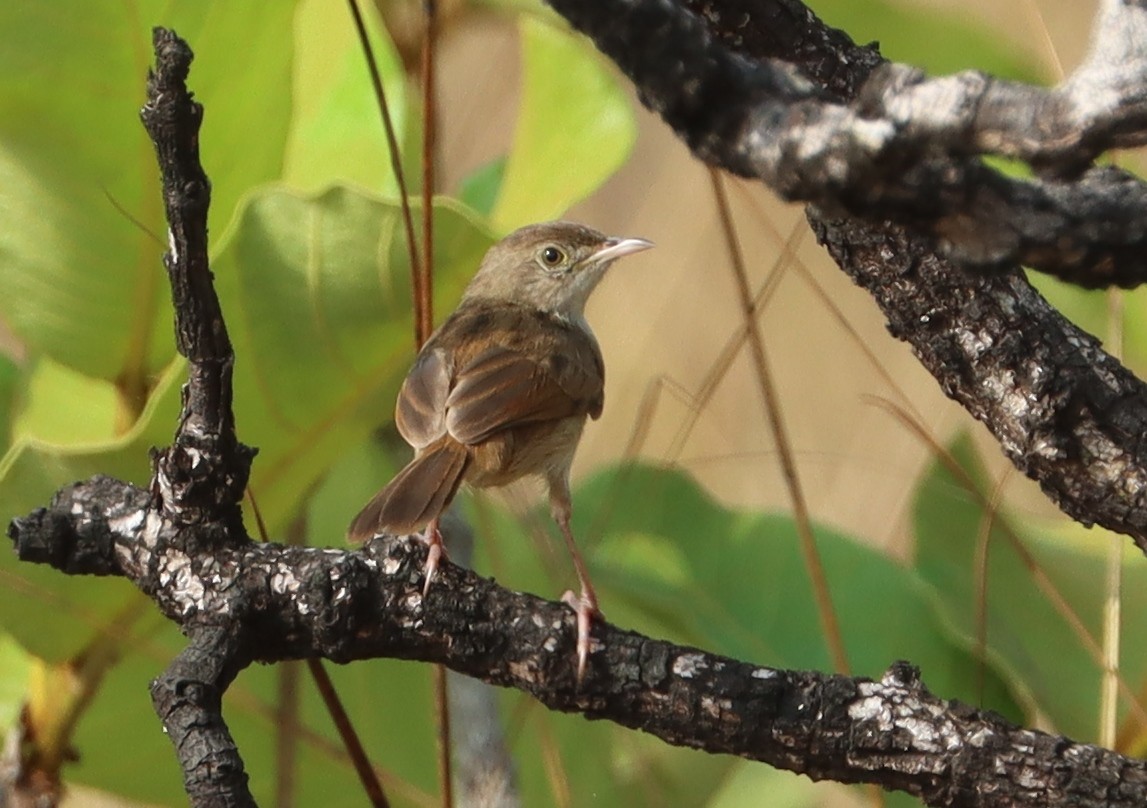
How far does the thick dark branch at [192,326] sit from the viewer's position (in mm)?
1333

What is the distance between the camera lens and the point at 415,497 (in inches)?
92.4

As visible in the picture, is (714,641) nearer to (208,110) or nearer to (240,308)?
(240,308)

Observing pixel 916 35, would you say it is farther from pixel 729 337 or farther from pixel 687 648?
pixel 729 337

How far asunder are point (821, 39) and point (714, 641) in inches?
56.1

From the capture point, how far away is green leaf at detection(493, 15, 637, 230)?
2.77 m

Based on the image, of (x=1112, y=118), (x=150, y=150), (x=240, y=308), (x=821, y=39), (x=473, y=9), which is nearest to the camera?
(x=1112, y=118)

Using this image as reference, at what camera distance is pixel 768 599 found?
307 cm

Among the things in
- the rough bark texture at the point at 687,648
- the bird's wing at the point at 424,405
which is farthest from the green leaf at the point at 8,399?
the rough bark texture at the point at 687,648

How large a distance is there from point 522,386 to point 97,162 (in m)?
0.90

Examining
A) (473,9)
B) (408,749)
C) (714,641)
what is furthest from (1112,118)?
(473,9)

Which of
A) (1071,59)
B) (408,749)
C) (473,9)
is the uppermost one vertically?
(1071,59)

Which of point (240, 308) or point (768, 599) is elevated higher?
point (768, 599)

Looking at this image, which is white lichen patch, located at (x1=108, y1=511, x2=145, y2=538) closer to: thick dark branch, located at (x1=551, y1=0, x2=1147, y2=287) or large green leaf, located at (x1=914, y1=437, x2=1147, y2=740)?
thick dark branch, located at (x1=551, y1=0, x2=1147, y2=287)

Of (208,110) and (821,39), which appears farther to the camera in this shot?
(208,110)
